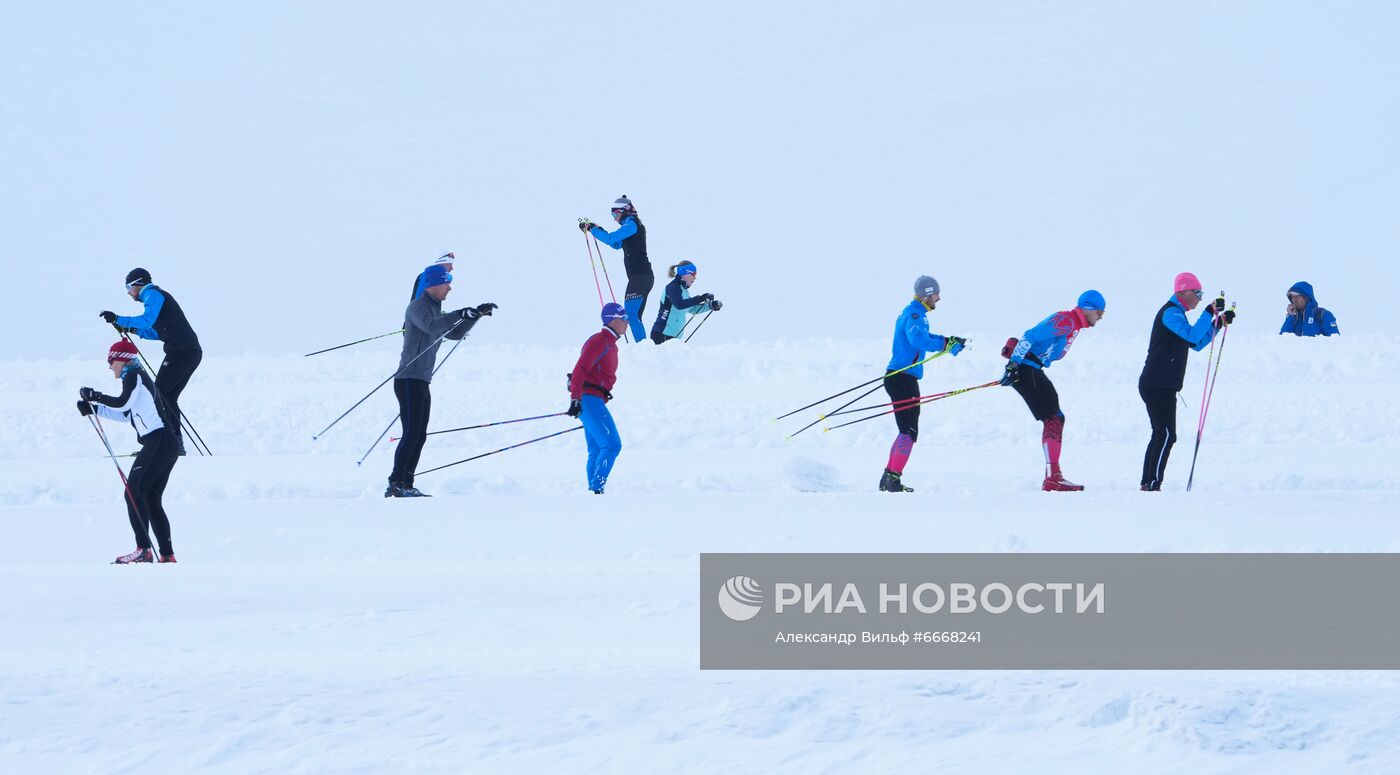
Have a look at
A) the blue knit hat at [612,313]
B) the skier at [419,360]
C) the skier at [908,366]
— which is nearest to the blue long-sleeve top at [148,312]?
the skier at [419,360]

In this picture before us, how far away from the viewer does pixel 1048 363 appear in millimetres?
9883

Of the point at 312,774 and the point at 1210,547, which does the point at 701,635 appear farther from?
the point at 1210,547

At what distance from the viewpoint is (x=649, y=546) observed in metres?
7.75

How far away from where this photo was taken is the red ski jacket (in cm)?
958

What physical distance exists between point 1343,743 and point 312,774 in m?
2.87

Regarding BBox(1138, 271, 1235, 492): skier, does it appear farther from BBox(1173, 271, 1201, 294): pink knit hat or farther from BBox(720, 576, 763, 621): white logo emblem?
BBox(720, 576, 763, 621): white logo emblem

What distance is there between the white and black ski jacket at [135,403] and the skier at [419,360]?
2.17 metres

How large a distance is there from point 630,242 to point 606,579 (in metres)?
9.69

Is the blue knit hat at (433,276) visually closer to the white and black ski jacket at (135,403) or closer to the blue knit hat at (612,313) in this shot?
the blue knit hat at (612,313)

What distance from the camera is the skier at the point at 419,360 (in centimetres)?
969

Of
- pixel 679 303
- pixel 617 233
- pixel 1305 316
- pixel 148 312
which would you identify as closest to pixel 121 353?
pixel 148 312

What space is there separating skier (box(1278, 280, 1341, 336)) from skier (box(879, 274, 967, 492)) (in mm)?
10032

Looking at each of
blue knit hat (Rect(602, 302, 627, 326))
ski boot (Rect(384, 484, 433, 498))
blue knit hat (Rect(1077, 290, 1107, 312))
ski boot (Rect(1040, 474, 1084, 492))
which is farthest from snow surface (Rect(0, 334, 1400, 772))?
blue knit hat (Rect(1077, 290, 1107, 312))

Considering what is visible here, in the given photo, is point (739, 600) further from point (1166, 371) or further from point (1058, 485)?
point (1166, 371)
